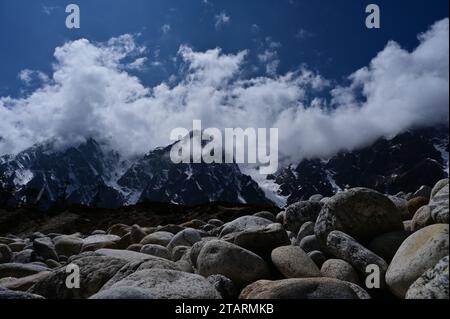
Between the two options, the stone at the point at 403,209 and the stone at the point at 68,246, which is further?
the stone at the point at 68,246

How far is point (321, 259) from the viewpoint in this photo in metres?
8.40

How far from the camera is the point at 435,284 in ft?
13.8

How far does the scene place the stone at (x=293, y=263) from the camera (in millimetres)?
7559

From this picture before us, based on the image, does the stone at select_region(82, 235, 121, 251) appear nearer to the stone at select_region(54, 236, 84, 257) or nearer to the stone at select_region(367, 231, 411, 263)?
the stone at select_region(54, 236, 84, 257)

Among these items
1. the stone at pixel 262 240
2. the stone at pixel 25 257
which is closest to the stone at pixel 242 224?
the stone at pixel 262 240

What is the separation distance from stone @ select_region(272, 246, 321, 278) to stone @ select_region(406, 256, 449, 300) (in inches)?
119

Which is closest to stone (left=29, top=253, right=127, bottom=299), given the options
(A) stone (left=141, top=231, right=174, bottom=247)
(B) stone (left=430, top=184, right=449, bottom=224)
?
(B) stone (left=430, top=184, right=449, bottom=224)

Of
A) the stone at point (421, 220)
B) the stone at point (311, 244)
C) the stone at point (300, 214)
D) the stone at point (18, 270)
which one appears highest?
the stone at point (300, 214)

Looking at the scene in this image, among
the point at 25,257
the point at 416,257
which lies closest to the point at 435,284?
the point at 416,257

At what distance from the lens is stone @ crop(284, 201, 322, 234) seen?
40.8ft

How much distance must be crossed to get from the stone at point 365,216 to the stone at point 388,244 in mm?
356

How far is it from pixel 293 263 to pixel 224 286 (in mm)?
1277

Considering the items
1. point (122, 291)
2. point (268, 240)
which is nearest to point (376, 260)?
point (268, 240)

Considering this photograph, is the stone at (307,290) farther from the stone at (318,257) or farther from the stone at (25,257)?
Answer: the stone at (25,257)
